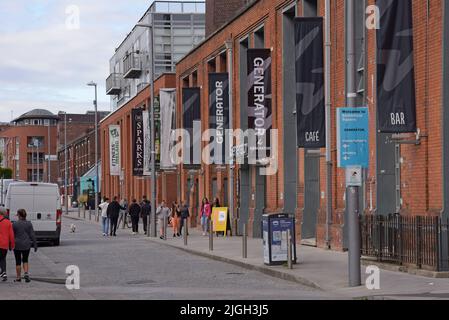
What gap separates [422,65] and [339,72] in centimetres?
652

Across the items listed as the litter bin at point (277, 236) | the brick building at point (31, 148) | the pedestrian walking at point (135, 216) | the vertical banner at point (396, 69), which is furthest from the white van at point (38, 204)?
the brick building at point (31, 148)

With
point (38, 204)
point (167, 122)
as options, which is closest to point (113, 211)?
point (167, 122)

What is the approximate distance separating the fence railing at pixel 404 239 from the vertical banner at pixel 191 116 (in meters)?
21.8

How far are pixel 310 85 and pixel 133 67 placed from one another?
41124 millimetres

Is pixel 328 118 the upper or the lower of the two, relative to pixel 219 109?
lower

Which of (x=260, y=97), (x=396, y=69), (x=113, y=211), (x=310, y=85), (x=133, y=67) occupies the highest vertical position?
(x=133, y=67)

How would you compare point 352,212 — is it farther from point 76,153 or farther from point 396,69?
point 76,153

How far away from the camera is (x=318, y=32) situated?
84.8 feet

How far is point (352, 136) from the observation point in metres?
15.8

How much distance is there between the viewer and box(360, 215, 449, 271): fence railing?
1719cm

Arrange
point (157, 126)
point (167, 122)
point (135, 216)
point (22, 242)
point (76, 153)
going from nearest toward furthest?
point (22, 242) → point (135, 216) → point (167, 122) → point (157, 126) → point (76, 153)

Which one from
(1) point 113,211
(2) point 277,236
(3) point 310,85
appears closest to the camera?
(2) point 277,236
